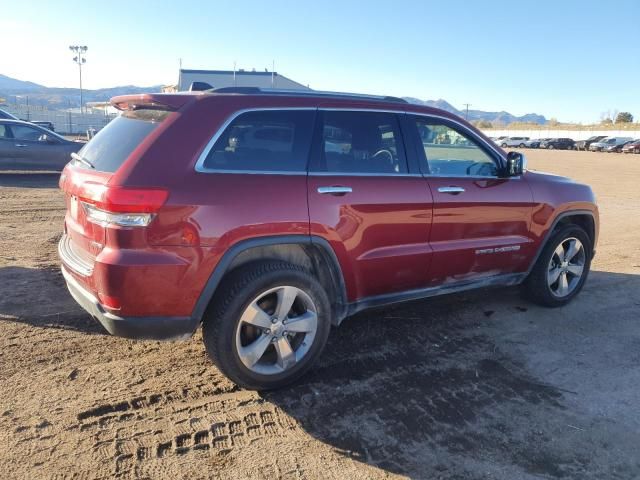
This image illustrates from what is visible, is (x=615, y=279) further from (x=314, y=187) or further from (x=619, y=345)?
(x=314, y=187)

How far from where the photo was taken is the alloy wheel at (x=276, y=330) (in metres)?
3.28

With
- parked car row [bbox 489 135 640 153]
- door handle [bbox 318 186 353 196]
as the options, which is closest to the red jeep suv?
door handle [bbox 318 186 353 196]

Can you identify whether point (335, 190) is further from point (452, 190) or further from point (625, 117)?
point (625, 117)

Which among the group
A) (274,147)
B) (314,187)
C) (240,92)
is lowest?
(314,187)

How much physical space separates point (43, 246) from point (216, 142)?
14.8 feet

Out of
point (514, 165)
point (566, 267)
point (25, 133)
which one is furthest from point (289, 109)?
point (25, 133)

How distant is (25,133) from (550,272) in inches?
510

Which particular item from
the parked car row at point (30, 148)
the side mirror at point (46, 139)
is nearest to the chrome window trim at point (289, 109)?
the parked car row at point (30, 148)

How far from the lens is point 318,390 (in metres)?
3.46

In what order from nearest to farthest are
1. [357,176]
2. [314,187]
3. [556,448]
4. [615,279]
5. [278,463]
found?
1. [278,463]
2. [556,448]
3. [314,187]
4. [357,176]
5. [615,279]

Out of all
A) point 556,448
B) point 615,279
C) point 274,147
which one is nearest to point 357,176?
point 274,147

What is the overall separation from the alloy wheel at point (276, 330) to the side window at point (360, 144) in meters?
0.93

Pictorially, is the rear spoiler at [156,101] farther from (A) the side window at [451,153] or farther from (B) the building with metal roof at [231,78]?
(B) the building with metal roof at [231,78]

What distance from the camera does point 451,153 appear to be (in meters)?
4.39
